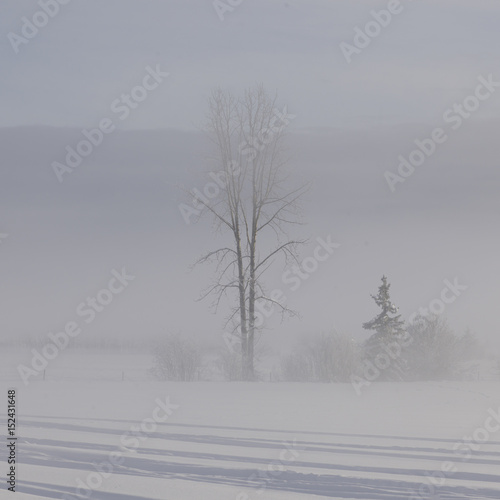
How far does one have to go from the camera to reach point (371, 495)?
752 cm

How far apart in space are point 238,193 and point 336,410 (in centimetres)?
1369

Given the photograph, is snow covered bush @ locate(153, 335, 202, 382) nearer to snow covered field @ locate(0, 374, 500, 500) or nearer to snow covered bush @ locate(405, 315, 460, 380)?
snow covered bush @ locate(405, 315, 460, 380)

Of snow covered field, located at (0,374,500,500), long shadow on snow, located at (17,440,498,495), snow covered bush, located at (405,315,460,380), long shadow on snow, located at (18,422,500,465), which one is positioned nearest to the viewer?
snow covered field, located at (0,374,500,500)

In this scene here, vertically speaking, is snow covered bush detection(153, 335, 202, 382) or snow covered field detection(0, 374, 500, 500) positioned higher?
snow covered bush detection(153, 335, 202, 382)

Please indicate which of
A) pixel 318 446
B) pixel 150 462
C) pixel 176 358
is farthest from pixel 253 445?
pixel 176 358

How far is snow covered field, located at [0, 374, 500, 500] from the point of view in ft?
25.7

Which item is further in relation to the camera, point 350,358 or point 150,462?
point 350,358

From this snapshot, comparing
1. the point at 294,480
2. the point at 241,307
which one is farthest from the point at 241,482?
the point at 241,307

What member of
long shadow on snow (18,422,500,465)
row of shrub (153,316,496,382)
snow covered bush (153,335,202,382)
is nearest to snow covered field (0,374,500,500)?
long shadow on snow (18,422,500,465)

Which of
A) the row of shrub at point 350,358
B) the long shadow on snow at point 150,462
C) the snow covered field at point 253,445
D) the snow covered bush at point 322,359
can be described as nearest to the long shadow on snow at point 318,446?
the snow covered field at point 253,445

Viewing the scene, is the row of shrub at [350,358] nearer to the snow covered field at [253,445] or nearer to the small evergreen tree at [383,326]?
the small evergreen tree at [383,326]

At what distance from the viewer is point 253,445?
10.5 m

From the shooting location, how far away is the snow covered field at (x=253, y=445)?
782cm

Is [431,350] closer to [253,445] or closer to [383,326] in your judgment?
Result: [383,326]
